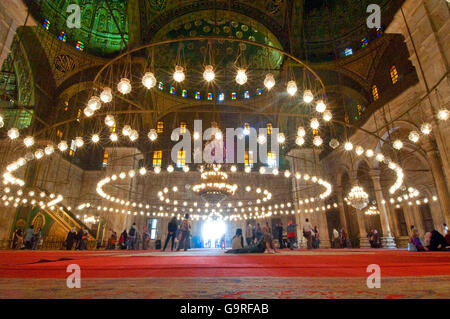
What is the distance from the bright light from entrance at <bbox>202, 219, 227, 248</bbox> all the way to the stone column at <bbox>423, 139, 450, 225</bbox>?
42.2 ft

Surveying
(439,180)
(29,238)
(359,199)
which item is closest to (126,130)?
(29,238)

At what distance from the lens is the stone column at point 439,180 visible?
22.7 ft

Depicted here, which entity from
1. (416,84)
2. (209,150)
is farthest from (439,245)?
(209,150)

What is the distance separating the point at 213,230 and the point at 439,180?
45.6 feet

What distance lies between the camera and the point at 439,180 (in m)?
7.96

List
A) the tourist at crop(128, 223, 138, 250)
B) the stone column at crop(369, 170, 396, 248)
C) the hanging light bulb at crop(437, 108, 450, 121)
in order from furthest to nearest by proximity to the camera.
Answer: the tourist at crop(128, 223, 138, 250) < the stone column at crop(369, 170, 396, 248) < the hanging light bulb at crop(437, 108, 450, 121)

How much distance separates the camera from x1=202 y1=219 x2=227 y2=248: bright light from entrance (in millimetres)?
17797

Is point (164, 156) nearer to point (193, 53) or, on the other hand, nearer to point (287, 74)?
point (193, 53)

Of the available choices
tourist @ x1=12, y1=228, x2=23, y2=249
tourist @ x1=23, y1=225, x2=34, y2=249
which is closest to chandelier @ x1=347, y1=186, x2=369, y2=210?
tourist @ x1=23, y1=225, x2=34, y2=249

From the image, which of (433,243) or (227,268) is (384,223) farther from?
(227,268)

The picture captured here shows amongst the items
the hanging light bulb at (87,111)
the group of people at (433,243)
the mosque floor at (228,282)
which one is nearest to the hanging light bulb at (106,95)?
the hanging light bulb at (87,111)

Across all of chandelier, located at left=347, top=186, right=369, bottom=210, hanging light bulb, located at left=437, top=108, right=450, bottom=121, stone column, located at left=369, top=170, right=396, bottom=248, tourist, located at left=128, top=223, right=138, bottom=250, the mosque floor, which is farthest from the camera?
tourist, located at left=128, top=223, right=138, bottom=250

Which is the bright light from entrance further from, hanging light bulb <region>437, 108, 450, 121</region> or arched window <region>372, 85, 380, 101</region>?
hanging light bulb <region>437, 108, 450, 121</region>
